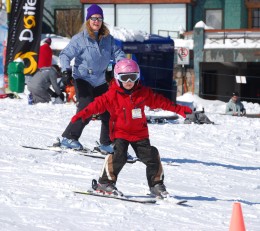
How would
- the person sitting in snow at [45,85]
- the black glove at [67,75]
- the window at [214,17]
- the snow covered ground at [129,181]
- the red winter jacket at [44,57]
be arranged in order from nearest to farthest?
the snow covered ground at [129,181] < the black glove at [67,75] < the person sitting in snow at [45,85] < the red winter jacket at [44,57] < the window at [214,17]

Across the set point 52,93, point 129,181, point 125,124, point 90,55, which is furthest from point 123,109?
point 52,93

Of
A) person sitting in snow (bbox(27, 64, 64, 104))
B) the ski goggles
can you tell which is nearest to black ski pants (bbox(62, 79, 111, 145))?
the ski goggles

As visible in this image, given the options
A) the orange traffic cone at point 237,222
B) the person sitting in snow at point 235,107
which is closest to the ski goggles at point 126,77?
the orange traffic cone at point 237,222

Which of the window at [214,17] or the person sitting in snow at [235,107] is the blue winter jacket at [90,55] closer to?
the person sitting in snow at [235,107]

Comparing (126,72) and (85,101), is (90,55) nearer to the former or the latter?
(85,101)

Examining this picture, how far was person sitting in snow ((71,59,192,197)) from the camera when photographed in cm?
657

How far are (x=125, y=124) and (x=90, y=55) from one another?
7.95 feet

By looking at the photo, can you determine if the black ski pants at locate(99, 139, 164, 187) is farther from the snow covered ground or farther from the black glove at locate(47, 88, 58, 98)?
the black glove at locate(47, 88, 58, 98)

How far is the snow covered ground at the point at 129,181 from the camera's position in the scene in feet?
18.2

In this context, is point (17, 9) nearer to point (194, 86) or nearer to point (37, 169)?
point (194, 86)

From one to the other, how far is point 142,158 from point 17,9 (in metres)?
18.4

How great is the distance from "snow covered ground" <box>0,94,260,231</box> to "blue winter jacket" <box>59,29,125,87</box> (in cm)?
93

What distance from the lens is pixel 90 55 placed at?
8898 mm

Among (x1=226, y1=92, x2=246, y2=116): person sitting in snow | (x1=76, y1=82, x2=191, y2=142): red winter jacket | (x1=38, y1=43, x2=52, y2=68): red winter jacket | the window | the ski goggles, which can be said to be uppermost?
the window
